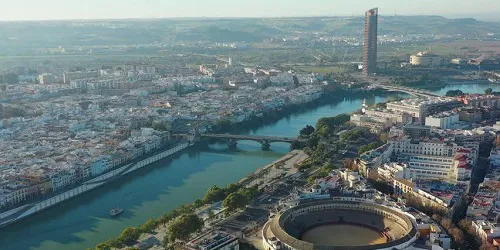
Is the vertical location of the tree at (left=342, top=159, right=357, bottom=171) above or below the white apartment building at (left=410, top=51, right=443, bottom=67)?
below

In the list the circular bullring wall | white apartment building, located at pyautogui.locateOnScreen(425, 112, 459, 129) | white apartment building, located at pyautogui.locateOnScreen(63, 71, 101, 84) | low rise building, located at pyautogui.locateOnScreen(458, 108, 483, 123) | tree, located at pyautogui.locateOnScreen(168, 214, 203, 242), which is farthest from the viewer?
white apartment building, located at pyautogui.locateOnScreen(63, 71, 101, 84)

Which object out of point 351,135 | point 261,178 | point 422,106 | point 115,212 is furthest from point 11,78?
point 422,106

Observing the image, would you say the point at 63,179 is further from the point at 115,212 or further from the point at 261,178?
the point at 261,178

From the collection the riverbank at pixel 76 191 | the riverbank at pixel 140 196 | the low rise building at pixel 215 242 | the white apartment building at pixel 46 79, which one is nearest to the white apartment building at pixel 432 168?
the riverbank at pixel 140 196

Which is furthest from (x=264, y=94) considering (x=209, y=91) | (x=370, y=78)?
(x=370, y=78)

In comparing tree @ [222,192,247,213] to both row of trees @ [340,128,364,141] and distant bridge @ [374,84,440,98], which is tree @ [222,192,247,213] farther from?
distant bridge @ [374,84,440,98]

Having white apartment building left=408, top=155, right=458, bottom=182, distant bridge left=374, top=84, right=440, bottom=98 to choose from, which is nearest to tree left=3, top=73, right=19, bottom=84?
distant bridge left=374, top=84, right=440, bottom=98

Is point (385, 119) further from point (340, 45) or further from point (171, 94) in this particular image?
point (340, 45)
